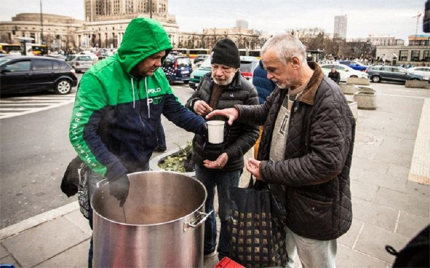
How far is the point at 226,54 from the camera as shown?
2.54 metres

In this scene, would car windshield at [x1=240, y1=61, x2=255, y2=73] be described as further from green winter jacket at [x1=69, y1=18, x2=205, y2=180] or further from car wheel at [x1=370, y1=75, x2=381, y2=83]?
car wheel at [x1=370, y1=75, x2=381, y2=83]

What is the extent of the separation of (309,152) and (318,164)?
13 centimetres

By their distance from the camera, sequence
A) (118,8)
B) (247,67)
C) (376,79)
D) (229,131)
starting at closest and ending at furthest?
(229,131) → (247,67) → (376,79) → (118,8)

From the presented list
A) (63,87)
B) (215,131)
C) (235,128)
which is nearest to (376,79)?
(63,87)

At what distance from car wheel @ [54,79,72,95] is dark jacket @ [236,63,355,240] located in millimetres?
14224

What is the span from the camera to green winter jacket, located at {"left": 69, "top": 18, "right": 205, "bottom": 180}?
1774mm

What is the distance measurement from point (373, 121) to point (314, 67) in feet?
31.2

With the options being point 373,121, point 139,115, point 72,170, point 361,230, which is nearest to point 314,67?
→ point 139,115

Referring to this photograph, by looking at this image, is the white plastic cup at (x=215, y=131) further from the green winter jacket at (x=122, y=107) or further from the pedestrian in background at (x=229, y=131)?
the green winter jacket at (x=122, y=107)

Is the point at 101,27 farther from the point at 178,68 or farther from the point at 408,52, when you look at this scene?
the point at 178,68

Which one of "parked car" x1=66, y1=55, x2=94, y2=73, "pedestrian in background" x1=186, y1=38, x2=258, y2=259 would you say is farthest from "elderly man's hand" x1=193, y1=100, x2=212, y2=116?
"parked car" x1=66, y1=55, x2=94, y2=73

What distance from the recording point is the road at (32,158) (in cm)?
422

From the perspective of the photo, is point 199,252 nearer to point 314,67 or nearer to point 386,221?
point 314,67

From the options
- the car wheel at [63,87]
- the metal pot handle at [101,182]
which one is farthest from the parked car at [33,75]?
the metal pot handle at [101,182]
